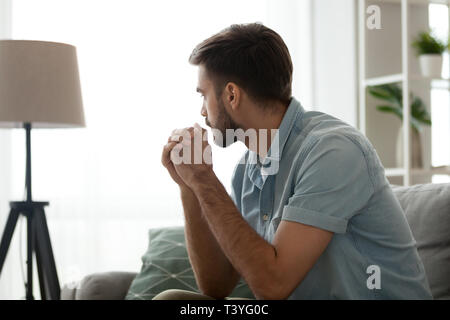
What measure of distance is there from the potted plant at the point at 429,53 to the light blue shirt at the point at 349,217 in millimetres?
1860

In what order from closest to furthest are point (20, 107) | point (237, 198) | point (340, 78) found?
point (237, 198)
point (20, 107)
point (340, 78)

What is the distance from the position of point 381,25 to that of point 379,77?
0.27m

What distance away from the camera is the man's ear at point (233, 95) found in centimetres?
157

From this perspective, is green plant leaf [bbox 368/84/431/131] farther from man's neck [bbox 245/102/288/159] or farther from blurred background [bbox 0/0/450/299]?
man's neck [bbox 245/102/288/159]

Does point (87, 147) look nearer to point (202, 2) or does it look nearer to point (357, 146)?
point (202, 2)

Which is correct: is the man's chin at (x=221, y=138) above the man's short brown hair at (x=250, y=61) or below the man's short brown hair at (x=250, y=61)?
below

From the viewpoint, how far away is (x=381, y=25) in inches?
133

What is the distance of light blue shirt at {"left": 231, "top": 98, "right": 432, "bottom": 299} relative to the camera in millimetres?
1336

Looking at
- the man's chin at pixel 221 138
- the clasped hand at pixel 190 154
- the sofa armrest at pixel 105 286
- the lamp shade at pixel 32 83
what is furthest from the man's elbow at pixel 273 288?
the lamp shade at pixel 32 83

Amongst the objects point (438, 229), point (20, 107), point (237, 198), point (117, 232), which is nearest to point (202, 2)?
point (117, 232)

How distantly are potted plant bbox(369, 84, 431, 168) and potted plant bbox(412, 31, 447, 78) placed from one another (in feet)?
0.47

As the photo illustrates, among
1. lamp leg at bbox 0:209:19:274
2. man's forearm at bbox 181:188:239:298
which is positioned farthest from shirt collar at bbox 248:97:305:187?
lamp leg at bbox 0:209:19:274

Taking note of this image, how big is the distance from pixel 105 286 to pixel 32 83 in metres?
0.72

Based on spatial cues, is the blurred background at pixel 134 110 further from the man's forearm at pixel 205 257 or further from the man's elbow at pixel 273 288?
the man's elbow at pixel 273 288
